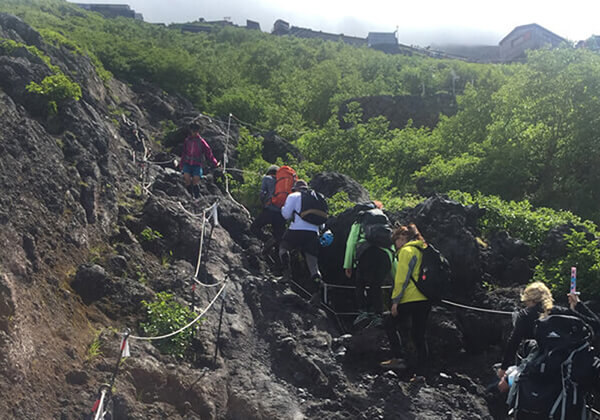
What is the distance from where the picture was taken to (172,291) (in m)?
8.38

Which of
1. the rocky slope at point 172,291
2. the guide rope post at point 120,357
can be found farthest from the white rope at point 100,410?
the guide rope post at point 120,357

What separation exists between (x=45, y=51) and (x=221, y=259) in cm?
919

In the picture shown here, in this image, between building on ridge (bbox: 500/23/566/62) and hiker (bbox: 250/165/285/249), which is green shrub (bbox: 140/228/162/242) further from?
building on ridge (bbox: 500/23/566/62)

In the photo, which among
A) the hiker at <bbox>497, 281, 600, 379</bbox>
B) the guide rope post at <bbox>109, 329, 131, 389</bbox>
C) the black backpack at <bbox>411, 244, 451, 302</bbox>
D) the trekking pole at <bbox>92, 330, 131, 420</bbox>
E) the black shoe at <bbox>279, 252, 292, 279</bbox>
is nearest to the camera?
the trekking pole at <bbox>92, 330, 131, 420</bbox>

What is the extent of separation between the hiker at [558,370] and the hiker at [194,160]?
29.5 ft

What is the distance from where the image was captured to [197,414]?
632 cm

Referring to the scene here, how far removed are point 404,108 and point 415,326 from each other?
1155 inches

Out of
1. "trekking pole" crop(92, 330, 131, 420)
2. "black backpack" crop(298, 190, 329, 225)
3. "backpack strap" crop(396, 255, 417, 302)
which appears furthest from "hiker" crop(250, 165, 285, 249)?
"trekking pole" crop(92, 330, 131, 420)

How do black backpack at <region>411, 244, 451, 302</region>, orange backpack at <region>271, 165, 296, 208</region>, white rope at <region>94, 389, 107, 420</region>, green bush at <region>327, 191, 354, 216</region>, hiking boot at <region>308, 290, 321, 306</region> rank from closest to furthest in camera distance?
white rope at <region>94, 389, 107, 420</region> → black backpack at <region>411, 244, 451, 302</region> → hiking boot at <region>308, 290, 321, 306</region> → orange backpack at <region>271, 165, 296, 208</region> → green bush at <region>327, 191, 354, 216</region>

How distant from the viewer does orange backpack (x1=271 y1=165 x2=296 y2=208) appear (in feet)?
34.9

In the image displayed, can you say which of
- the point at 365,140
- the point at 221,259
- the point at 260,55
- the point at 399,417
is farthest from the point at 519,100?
the point at 260,55

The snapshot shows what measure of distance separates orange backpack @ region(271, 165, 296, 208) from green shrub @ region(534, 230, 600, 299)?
15.5 ft

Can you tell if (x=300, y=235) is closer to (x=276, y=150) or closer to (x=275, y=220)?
(x=275, y=220)

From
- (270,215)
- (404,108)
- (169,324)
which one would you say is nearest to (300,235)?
(270,215)
